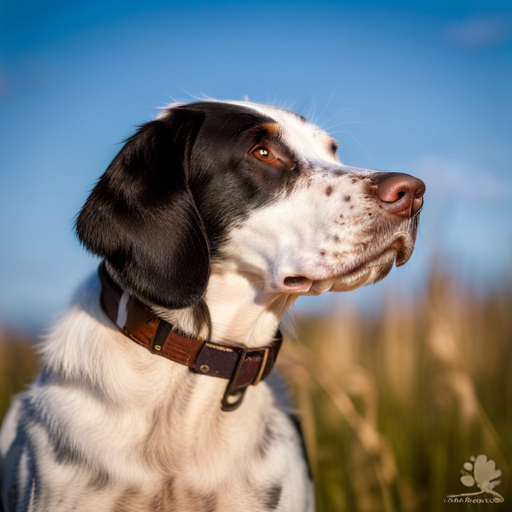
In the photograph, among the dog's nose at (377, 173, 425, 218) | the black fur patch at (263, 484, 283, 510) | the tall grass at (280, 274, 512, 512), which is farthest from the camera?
the tall grass at (280, 274, 512, 512)

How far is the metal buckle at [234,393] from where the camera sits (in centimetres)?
199

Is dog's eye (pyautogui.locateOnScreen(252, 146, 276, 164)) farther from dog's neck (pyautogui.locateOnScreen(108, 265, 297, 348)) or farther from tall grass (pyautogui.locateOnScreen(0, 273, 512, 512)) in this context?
tall grass (pyautogui.locateOnScreen(0, 273, 512, 512))

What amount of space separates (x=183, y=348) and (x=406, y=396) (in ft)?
7.71

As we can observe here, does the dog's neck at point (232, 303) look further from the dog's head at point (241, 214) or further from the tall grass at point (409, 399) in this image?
the tall grass at point (409, 399)

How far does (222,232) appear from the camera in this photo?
212cm

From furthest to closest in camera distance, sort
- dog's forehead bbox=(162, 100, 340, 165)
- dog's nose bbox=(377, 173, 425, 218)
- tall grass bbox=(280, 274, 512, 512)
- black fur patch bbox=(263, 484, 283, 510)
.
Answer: tall grass bbox=(280, 274, 512, 512), dog's forehead bbox=(162, 100, 340, 165), black fur patch bbox=(263, 484, 283, 510), dog's nose bbox=(377, 173, 425, 218)

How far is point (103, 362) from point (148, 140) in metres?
0.83

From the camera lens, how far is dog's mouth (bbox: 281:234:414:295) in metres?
1.96

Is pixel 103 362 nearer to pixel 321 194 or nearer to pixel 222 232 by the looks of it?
pixel 222 232

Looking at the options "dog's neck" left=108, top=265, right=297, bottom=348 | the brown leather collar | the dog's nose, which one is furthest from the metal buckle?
the dog's nose

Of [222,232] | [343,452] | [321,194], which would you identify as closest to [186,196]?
[222,232]

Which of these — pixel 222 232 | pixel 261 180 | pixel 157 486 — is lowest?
pixel 157 486

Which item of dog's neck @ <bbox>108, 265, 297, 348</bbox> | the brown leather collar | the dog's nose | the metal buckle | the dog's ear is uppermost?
the dog's nose

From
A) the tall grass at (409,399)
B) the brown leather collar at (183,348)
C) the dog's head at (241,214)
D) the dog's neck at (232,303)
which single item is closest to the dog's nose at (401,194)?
the dog's head at (241,214)
